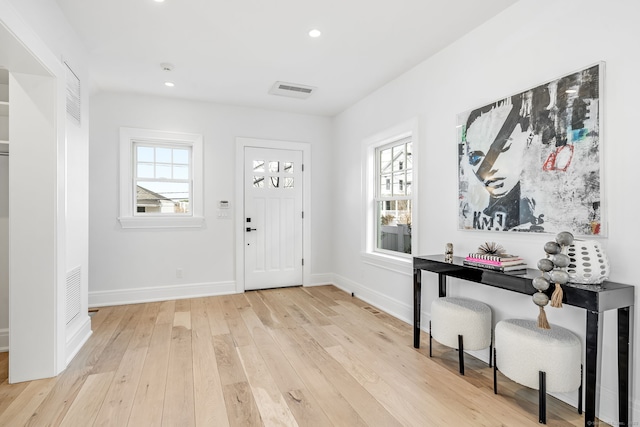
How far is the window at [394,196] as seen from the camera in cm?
371

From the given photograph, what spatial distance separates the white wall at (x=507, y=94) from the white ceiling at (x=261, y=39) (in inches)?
8.6

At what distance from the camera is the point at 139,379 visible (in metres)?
2.31

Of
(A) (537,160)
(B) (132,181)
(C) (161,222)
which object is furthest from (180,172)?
(A) (537,160)

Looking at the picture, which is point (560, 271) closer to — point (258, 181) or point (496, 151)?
point (496, 151)

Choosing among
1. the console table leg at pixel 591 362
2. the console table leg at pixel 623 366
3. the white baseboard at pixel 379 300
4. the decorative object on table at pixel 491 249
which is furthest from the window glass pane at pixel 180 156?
the console table leg at pixel 623 366

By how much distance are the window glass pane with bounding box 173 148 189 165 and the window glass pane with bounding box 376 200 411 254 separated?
8.68 feet

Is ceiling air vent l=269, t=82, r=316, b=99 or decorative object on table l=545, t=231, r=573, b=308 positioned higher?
ceiling air vent l=269, t=82, r=316, b=99

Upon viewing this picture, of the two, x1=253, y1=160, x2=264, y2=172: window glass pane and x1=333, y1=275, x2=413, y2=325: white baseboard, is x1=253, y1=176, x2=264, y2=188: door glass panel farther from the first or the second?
x1=333, y1=275, x2=413, y2=325: white baseboard

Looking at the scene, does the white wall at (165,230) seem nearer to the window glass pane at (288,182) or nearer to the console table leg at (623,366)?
the window glass pane at (288,182)

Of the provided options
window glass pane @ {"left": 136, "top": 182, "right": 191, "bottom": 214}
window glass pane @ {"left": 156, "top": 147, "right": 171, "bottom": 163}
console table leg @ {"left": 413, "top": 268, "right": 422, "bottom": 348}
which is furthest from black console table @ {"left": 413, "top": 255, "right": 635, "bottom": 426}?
window glass pane @ {"left": 156, "top": 147, "right": 171, "bottom": 163}

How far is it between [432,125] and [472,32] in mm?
796

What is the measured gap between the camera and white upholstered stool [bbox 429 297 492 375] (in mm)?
2377

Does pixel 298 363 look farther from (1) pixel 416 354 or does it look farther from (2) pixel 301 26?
(2) pixel 301 26

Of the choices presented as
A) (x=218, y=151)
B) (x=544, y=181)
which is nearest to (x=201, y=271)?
(x=218, y=151)
